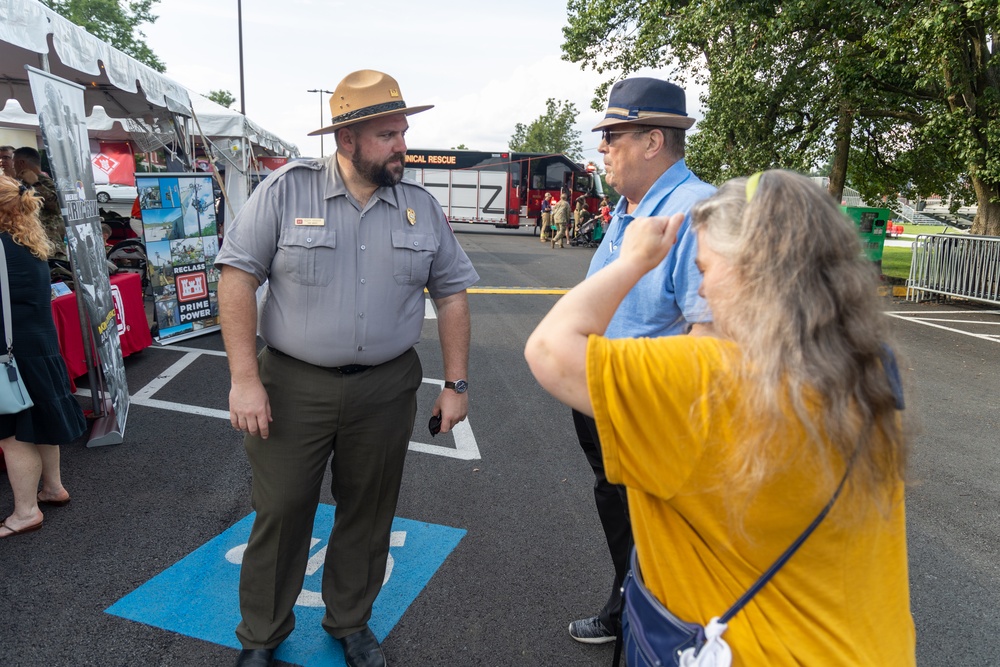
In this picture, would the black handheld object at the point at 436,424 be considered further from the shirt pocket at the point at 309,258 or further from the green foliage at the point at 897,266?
the green foliage at the point at 897,266

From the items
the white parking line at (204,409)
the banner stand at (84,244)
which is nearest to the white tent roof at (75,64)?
the banner stand at (84,244)

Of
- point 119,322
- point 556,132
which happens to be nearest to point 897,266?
point 119,322

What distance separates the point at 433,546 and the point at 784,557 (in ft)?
8.64

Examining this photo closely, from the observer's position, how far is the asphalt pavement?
9.18 feet

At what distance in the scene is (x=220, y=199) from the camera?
488 inches

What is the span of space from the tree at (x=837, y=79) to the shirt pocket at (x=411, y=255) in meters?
10.2

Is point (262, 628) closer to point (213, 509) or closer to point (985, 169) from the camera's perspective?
point (213, 509)

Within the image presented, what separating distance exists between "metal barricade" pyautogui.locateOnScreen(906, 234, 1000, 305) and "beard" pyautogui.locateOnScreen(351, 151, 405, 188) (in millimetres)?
12252

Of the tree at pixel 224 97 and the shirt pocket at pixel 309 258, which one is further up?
the tree at pixel 224 97

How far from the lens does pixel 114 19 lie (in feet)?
137

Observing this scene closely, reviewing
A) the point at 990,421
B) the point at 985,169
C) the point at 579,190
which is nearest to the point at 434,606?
the point at 990,421

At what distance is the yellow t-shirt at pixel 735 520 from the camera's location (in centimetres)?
113

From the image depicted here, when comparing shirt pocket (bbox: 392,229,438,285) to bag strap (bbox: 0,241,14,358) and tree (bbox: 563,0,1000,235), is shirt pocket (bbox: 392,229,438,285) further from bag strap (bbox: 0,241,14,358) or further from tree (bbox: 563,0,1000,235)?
tree (bbox: 563,0,1000,235)

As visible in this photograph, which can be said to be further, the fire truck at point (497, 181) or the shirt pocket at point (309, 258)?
the fire truck at point (497, 181)
